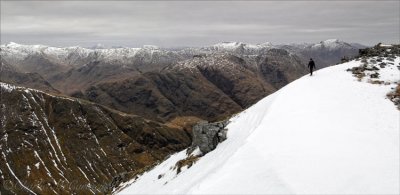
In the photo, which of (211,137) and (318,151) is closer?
(318,151)

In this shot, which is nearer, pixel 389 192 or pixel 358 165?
pixel 389 192

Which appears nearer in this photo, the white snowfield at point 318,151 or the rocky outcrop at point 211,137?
the white snowfield at point 318,151

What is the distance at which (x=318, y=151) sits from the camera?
30.5m

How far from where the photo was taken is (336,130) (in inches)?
1362

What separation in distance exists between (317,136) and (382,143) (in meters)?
5.28

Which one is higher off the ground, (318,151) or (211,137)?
(318,151)

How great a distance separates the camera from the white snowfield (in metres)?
26.7

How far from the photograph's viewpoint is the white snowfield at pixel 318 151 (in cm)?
2667

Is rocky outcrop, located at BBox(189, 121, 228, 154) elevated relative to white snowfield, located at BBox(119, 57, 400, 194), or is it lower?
lower

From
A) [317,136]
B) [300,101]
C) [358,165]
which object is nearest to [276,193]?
[358,165]

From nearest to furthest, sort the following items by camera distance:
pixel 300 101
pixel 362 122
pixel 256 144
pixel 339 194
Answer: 1. pixel 339 194
2. pixel 256 144
3. pixel 362 122
4. pixel 300 101

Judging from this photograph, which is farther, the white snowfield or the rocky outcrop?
the rocky outcrop

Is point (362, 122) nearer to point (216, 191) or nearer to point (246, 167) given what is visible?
point (246, 167)

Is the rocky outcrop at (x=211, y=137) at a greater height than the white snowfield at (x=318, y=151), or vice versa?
the white snowfield at (x=318, y=151)
